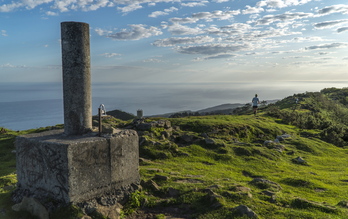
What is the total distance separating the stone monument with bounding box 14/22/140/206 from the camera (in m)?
7.37

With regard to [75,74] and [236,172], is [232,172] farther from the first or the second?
[75,74]

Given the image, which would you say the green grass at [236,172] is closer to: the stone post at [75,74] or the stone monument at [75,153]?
the stone monument at [75,153]

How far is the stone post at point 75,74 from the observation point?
27.2ft

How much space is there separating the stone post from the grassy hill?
2844mm

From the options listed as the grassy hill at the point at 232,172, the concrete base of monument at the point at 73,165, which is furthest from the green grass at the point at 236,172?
the concrete base of monument at the point at 73,165

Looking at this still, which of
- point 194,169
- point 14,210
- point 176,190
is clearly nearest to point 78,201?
point 14,210

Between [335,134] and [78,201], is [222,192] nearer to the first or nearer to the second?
[78,201]

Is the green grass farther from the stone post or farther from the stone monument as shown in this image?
the stone post

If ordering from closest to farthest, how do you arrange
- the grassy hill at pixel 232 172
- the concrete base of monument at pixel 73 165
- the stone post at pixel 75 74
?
the concrete base of monument at pixel 73 165 → the grassy hill at pixel 232 172 → the stone post at pixel 75 74

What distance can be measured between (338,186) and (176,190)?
26.3 feet

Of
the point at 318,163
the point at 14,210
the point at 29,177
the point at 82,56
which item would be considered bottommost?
the point at 318,163

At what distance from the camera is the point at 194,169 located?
1302 centimetres

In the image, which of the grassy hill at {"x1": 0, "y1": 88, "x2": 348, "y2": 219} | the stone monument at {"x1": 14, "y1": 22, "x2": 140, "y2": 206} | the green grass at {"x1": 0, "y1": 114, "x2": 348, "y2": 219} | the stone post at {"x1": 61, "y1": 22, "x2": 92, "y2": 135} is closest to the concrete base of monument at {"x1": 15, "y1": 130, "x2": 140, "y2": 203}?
the stone monument at {"x1": 14, "y1": 22, "x2": 140, "y2": 206}

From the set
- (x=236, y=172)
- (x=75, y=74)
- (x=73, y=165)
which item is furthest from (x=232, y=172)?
(x=75, y=74)
